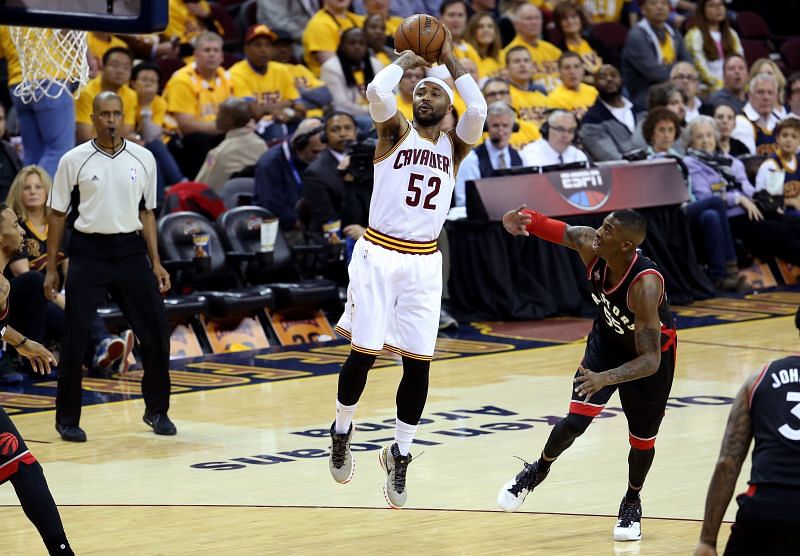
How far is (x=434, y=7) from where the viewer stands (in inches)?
688

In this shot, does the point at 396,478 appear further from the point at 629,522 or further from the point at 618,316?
the point at 618,316

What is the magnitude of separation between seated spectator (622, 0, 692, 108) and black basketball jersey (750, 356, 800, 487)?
1303cm

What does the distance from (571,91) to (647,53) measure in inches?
67.2

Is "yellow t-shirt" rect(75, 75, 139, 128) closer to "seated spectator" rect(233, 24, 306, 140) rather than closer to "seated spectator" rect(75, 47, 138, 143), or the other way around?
"seated spectator" rect(75, 47, 138, 143)

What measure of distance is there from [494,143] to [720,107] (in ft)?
10.2

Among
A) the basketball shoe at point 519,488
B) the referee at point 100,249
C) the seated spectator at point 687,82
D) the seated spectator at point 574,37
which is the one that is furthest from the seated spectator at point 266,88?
the basketball shoe at point 519,488

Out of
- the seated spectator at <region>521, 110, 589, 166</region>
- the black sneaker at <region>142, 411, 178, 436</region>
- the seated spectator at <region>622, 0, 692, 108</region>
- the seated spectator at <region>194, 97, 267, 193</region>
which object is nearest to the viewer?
the black sneaker at <region>142, 411, 178, 436</region>

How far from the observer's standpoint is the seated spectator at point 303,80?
15125 mm

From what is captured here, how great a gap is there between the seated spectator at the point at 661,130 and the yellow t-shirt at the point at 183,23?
15.8 feet

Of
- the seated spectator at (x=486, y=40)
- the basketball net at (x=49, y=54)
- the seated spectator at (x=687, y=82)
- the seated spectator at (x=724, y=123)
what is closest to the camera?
the basketball net at (x=49, y=54)

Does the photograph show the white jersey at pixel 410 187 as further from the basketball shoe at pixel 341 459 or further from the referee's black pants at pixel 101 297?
the referee's black pants at pixel 101 297

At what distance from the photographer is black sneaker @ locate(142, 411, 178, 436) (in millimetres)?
9555

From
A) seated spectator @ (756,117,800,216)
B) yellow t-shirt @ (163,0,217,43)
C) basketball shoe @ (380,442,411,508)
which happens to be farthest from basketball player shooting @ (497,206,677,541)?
yellow t-shirt @ (163,0,217,43)

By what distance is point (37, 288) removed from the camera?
A: 10.9 metres
